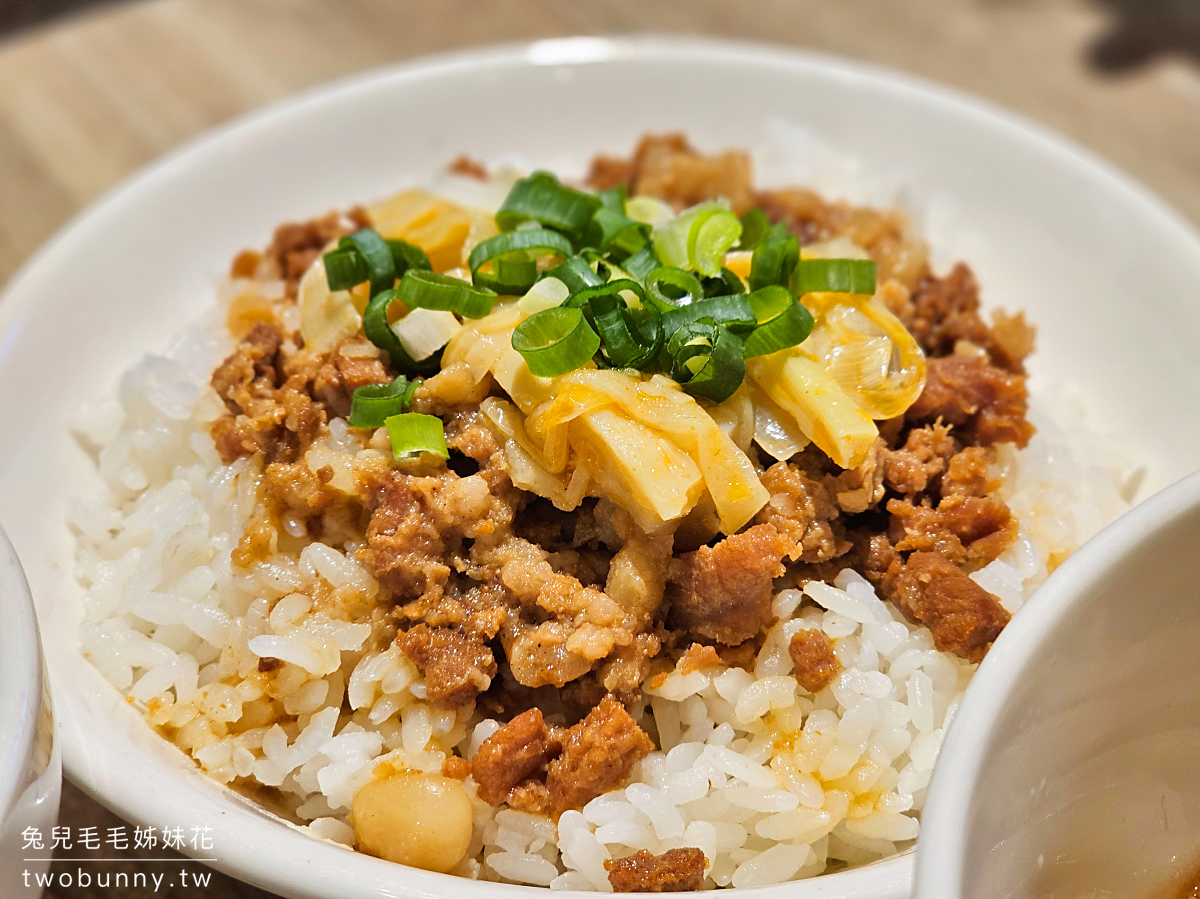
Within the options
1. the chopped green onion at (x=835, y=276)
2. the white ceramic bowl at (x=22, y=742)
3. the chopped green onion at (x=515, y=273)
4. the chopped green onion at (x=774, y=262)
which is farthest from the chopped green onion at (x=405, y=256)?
the white ceramic bowl at (x=22, y=742)

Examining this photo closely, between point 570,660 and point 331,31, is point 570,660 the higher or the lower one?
the lower one

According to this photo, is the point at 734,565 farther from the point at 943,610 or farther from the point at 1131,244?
the point at 1131,244

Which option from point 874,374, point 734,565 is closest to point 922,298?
point 874,374

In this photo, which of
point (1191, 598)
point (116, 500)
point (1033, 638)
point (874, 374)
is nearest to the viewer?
point (1033, 638)

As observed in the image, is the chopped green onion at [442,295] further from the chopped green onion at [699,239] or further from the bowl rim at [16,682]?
the bowl rim at [16,682]

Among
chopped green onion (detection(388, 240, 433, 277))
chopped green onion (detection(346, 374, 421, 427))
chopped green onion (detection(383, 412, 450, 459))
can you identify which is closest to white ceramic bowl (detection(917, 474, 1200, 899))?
chopped green onion (detection(383, 412, 450, 459))

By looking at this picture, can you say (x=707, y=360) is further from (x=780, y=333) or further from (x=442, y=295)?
(x=442, y=295)
